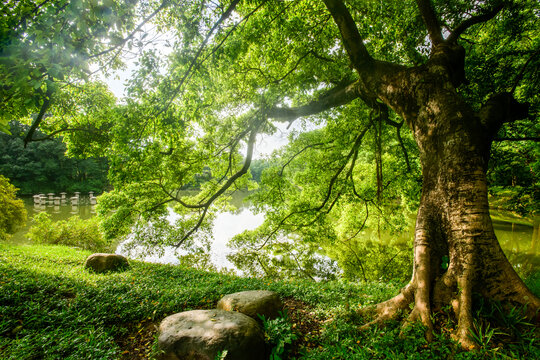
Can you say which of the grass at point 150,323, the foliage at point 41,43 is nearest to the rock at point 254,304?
the grass at point 150,323

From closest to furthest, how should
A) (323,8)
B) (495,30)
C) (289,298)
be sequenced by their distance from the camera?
(289,298), (495,30), (323,8)

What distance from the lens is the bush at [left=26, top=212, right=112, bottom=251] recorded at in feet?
39.1

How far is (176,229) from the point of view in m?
7.84

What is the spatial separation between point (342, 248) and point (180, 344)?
1133cm

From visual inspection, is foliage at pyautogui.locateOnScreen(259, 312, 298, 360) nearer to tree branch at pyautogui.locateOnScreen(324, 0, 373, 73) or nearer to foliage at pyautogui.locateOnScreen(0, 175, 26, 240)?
→ tree branch at pyautogui.locateOnScreen(324, 0, 373, 73)

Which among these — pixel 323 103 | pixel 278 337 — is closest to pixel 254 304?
pixel 278 337

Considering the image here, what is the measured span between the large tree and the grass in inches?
11.9

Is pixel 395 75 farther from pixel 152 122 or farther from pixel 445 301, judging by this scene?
pixel 152 122

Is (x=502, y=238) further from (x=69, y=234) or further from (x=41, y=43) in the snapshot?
(x=69, y=234)

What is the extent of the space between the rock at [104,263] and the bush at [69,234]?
5853mm

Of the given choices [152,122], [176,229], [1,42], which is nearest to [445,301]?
[1,42]

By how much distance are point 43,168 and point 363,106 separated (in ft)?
144

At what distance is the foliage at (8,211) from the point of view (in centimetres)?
1148

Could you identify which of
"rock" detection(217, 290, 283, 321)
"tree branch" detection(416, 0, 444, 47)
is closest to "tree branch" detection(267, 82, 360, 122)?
"tree branch" detection(416, 0, 444, 47)
